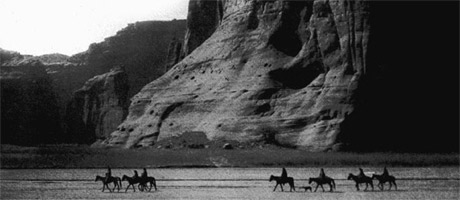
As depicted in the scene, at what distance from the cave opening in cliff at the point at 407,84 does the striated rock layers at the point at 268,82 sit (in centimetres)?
207

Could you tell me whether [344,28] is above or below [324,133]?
above

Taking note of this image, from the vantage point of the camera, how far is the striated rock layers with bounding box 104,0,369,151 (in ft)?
456

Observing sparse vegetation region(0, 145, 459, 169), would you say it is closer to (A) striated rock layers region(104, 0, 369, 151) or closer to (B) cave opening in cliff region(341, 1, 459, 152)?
(A) striated rock layers region(104, 0, 369, 151)

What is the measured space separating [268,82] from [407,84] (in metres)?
22.0

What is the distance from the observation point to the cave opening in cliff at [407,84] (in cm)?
13662

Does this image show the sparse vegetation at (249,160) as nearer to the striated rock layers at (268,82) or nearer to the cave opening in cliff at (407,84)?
the striated rock layers at (268,82)

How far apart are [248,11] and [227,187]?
10702 centimetres

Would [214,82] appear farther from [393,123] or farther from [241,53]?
[393,123]

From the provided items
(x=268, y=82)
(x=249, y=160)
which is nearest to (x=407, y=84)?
(x=268, y=82)

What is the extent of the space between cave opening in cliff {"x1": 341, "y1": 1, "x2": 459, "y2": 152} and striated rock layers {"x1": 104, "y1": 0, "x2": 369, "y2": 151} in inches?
81.4

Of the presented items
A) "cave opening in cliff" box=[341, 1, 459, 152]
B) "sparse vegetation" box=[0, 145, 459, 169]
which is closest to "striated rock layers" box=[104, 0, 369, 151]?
"cave opening in cliff" box=[341, 1, 459, 152]

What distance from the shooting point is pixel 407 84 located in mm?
141000

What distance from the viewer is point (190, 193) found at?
58625 mm

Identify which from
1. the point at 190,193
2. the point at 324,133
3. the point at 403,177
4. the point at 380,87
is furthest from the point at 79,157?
the point at 190,193
